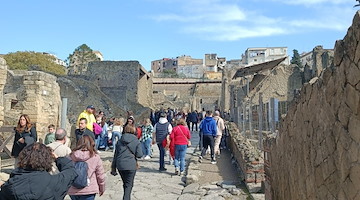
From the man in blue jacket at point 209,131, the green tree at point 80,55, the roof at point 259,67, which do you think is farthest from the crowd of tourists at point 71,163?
the green tree at point 80,55

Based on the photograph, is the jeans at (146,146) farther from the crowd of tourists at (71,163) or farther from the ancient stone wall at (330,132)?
the ancient stone wall at (330,132)

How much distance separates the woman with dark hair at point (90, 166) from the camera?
4605mm

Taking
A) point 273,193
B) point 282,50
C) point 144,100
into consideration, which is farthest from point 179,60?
point 273,193

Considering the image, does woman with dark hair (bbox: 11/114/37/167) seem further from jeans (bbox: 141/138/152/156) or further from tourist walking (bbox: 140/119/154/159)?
jeans (bbox: 141/138/152/156)

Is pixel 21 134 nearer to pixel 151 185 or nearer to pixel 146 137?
pixel 151 185

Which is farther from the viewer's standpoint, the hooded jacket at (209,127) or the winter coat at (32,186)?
the hooded jacket at (209,127)

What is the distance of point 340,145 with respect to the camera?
2646mm

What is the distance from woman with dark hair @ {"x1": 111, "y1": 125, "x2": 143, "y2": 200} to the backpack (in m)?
1.55

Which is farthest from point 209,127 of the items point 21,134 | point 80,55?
point 80,55

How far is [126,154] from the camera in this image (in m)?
6.25

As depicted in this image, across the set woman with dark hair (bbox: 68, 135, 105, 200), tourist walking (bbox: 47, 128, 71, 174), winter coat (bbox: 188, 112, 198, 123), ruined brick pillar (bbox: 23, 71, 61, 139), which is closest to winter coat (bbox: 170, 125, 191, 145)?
tourist walking (bbox: 47, 128, 71, 174)

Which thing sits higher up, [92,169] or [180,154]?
[92,169]

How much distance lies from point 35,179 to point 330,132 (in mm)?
2324

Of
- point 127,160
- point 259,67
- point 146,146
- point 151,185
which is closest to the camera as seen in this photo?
point 127,160
